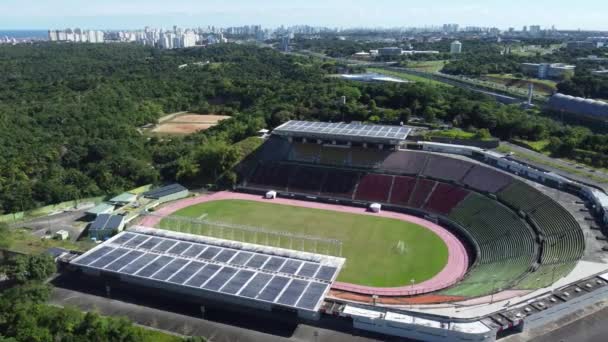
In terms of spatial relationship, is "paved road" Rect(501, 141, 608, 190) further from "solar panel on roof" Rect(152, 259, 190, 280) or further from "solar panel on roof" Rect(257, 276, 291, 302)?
"solar panel on roof" Rect(152, 259, 190, 280)

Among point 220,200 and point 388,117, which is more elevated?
point 388,117

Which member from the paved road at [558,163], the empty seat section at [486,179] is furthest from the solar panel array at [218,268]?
the paved road at [558,163]

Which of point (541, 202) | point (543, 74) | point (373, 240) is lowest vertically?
point (373, 240)

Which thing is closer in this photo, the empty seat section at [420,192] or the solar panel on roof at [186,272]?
the solar panel on roof at [186,272]

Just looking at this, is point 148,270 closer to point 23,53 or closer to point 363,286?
point 363,286

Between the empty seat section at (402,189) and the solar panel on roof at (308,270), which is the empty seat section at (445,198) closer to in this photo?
the empty seat section at (402,189)

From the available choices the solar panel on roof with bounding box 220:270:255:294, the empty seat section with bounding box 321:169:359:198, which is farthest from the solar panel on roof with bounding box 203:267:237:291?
the empty seat section with bounding box 321:169:359:198

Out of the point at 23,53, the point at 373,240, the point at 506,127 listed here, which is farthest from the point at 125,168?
the point at 23,53
